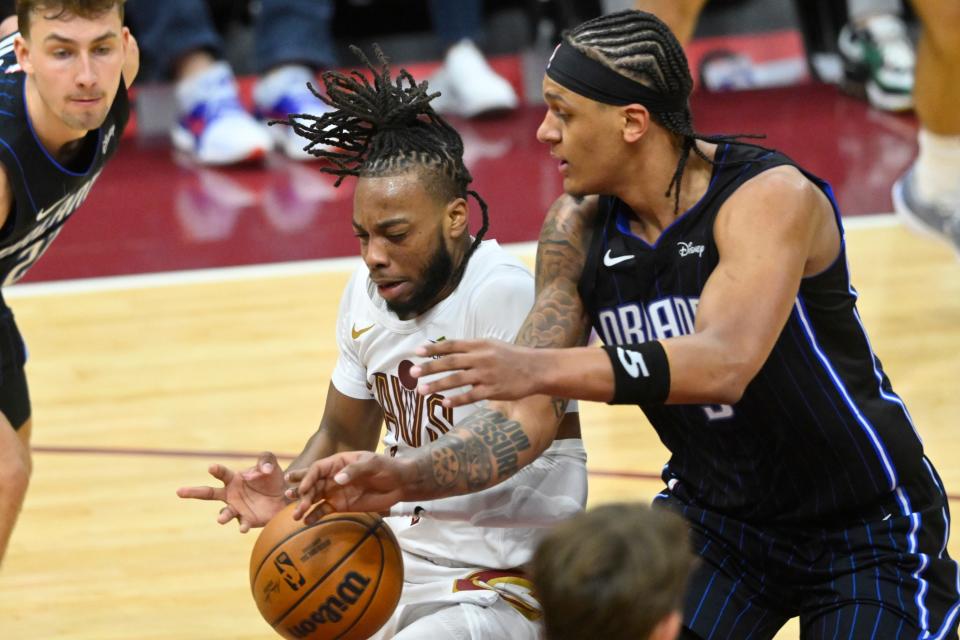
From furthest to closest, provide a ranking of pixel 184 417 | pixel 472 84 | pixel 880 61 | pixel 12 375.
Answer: pixel 472 84 → pixel 880 61 → pixel 184 417 → pixel 12 375

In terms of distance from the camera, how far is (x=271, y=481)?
3270 mm

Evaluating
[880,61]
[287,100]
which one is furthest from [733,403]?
[880,61]

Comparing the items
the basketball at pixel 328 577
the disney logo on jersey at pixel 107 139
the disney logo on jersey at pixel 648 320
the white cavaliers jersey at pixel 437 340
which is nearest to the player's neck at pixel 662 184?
the disney logo on jersey at pixel 648 320

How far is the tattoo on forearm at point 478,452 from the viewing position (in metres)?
2.95

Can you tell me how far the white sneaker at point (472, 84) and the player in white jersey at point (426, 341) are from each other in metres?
4.96

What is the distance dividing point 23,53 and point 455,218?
1.36m

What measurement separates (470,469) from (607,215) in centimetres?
66

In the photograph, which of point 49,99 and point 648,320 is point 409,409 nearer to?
point 648,320

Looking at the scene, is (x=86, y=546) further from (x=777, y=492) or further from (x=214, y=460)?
(x=777, y=492)

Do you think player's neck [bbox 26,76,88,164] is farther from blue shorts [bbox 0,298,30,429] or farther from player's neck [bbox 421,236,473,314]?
player's neck [bbox 421,236,473,314]

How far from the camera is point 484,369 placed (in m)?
2.54

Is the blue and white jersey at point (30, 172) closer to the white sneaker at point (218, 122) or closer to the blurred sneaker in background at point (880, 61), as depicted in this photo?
the white sneaker at point (218, 122)

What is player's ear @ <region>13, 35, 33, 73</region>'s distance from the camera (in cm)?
388

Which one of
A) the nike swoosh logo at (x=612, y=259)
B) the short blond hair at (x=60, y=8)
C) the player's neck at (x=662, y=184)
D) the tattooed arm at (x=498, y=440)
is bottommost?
the tattooed arm at (x=498, y=440)
